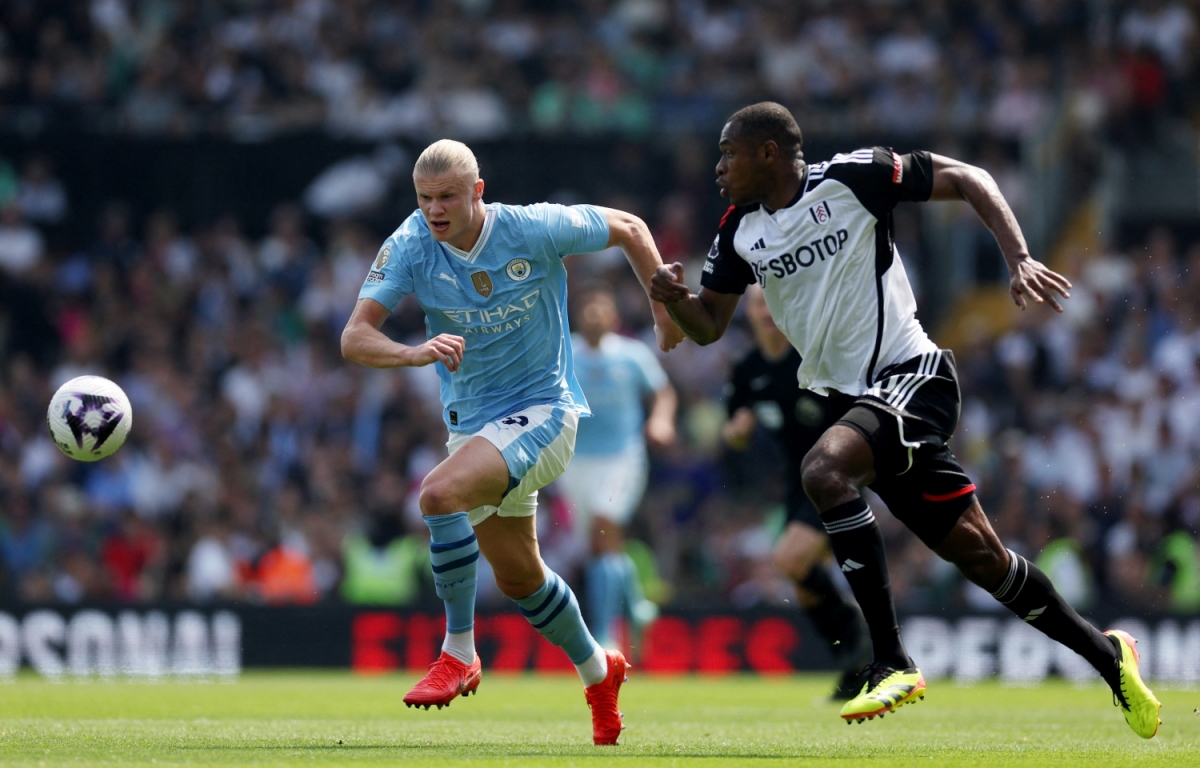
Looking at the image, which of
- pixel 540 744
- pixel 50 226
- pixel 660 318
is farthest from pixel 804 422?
pixel 50 226

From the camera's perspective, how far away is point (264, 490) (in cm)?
1816

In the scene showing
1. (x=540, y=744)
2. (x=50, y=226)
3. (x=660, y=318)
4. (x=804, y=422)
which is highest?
(x=50, y=226)

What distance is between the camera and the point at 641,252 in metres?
7.91

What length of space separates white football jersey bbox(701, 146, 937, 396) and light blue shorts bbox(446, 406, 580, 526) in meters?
1.21

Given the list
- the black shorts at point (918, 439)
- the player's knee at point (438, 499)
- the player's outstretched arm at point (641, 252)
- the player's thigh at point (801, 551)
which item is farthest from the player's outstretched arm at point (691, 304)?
the player's thigh at point (801, 551)

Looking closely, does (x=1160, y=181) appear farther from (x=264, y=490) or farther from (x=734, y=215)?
(x=734, y=215)

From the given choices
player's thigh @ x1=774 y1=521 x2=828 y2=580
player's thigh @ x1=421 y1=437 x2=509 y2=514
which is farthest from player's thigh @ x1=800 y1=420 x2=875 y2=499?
player's thigh @ x1=774 y1=521 x2=828 y2=580

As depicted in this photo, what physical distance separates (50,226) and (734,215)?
14.6 metres

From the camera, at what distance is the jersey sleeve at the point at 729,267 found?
7.55 m

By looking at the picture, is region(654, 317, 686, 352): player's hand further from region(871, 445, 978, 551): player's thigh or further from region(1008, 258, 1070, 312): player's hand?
region(1008, 258, 1070, 312): player's hand

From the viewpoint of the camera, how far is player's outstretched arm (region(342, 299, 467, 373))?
6867mm

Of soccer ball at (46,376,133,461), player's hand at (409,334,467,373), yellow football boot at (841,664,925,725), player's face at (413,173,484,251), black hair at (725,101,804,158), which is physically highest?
black hair at (725,101,804,158)

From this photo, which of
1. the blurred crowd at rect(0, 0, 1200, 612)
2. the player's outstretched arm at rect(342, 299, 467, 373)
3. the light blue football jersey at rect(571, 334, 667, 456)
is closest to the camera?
the player's outstretched arm at rect(342, 299, 467, 373)

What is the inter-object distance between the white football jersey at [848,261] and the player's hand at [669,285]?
36cm
